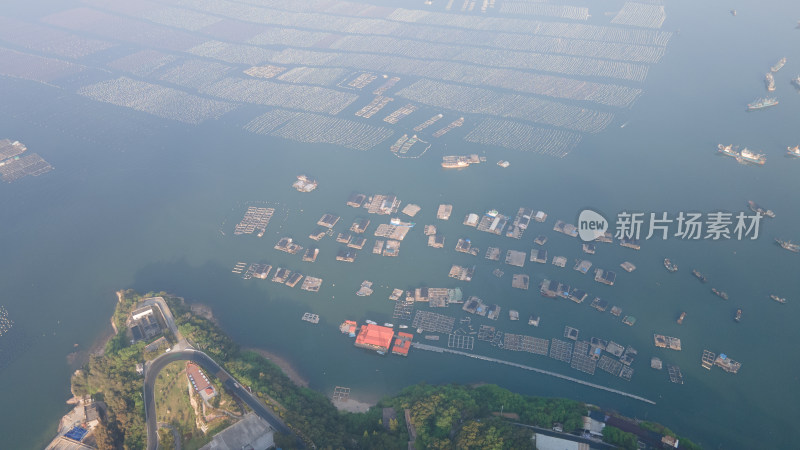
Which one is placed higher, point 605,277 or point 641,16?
point 641,16

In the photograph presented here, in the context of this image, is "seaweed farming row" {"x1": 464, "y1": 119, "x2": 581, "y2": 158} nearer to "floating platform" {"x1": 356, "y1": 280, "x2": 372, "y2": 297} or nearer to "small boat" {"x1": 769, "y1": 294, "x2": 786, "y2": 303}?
"small boat" {"x1": 769, "y1": 294, "x2": 786, "y2": 303}

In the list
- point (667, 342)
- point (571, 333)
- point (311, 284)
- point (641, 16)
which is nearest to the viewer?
point (667, 342)

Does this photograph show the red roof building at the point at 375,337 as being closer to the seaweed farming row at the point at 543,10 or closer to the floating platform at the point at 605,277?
the floating platform at the point at 605,277

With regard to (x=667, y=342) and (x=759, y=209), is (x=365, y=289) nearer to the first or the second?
(x=667, y=342)

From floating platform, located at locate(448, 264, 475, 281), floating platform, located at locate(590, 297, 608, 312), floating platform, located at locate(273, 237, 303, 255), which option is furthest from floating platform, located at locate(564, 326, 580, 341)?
floating platform, located at locate(273, 237, 303, 255)

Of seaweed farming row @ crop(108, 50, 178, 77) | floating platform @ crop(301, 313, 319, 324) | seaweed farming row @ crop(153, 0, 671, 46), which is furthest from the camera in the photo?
seaweed farming row @ crop(153, 0, 671, 46)

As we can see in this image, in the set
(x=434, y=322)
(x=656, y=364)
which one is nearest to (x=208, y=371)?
(x=434, y=322)

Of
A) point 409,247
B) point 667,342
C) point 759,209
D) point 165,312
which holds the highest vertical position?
point 759,209
